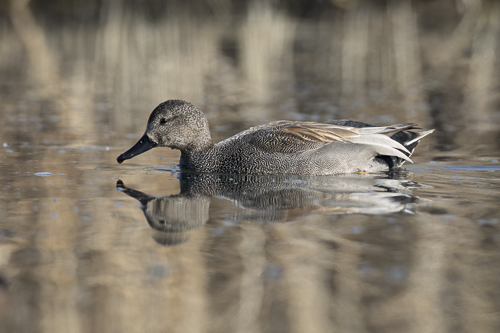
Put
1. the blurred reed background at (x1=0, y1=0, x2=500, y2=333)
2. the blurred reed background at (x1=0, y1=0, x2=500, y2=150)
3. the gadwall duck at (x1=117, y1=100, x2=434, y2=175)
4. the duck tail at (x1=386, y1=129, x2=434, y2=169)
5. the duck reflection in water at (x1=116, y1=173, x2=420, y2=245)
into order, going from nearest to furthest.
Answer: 1. the blurred reed background at (x1=0, y1=0, x2=500, y2=333)
2. the duck reflection in water at (x1=116, y1=173, x2=420, y2=245)
3. the gadwall duck at (x1=117, y1=100, x2=434, y2=175)
4. the duck tail at (x1=386, y1=129, x2=434, y2=169)
5. the blurred reed background at (x1=0, y1=0, x2=500, y2=150)

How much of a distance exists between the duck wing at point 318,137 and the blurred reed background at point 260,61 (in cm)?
163

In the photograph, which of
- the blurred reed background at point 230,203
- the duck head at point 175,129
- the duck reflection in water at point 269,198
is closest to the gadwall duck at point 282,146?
the duck head at point 175,129

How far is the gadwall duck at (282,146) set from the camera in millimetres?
7203

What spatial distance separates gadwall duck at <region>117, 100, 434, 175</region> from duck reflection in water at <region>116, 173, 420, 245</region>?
0.13 metres

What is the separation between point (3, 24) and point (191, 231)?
57.5ft

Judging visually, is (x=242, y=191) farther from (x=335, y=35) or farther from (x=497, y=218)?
(x=335, y=35)

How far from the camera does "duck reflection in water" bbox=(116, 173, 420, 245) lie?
5.39m

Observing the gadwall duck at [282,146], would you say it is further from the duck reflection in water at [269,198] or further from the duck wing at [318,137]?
the duck reflection in water at [269,198]

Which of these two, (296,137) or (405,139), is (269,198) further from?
(405,139)

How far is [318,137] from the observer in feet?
23.8

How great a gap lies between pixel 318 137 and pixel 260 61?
937 cm

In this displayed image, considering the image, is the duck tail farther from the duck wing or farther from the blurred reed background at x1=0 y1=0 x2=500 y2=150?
the blurred reed background at x1=0 y1=0 x2=500 y2=150

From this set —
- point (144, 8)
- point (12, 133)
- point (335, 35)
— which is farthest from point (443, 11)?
point (12, 133)

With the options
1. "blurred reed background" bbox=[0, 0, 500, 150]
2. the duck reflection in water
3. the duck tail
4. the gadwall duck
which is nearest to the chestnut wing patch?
the gadwall duck
